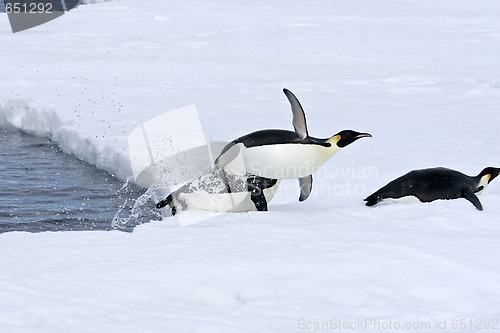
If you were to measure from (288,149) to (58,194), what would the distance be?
232 cm

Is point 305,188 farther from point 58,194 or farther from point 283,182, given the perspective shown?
point 58,194

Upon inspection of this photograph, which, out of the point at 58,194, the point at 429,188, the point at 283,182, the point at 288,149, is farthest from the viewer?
the point at 58,194

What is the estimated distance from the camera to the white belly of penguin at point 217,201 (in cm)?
334

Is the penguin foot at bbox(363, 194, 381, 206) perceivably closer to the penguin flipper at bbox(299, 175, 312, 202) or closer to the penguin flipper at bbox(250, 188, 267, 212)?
the penguin flipper at bbox(299, 175, 312, 202)

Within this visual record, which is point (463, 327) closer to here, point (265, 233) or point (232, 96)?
point (265, 233)

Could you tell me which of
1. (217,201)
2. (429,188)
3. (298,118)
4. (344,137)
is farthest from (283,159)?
(429,188)

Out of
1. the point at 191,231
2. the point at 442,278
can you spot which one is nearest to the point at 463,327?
the point at 442,278

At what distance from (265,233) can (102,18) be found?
14474 millimetres

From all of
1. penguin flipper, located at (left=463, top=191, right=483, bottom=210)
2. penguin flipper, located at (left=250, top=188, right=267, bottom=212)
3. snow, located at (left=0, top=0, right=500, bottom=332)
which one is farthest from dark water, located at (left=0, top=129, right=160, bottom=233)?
A: penguin flipper, located at (left=463, top=191, right=483, bottom=210)

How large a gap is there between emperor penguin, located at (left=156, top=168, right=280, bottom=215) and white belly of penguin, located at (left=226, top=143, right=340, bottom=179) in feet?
0.37

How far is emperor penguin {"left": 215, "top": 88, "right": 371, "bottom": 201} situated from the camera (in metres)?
3.15

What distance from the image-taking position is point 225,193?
3.34 meters

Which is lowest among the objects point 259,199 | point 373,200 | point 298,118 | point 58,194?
point 58,194

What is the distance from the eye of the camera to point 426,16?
1534cm
